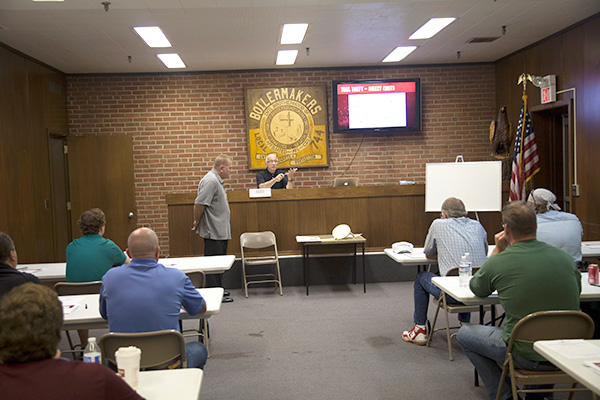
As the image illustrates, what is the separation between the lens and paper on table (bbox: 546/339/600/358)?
2090mm

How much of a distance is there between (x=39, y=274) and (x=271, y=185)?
324 centimetres

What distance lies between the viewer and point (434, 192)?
6230mm

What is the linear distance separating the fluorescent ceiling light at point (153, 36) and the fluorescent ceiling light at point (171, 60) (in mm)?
577

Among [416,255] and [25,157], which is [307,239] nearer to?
[416,255]

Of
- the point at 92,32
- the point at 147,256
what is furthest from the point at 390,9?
the point at 147,256

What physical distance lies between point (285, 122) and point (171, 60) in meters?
2.08

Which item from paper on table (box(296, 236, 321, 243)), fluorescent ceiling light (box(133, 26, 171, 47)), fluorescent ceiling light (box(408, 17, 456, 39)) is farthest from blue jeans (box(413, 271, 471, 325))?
fluorescent ceiling light (box(133, 26, 171, 47))

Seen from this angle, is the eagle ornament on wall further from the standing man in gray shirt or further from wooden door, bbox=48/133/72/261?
wooden door, bbox=48/133/72/261

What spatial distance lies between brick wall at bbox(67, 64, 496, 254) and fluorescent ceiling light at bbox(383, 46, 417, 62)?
1.58 ft

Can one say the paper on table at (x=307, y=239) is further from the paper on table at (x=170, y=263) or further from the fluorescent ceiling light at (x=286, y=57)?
the fluorescent ceiling light at (x=286, y=57)

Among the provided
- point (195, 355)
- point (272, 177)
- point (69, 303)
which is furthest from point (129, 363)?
point (272, 177)

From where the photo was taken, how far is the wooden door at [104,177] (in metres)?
8.41

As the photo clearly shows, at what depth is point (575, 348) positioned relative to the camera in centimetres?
217

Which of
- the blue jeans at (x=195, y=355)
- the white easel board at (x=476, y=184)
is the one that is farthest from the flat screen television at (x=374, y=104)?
the blue jeans at (x=195, y=355)
